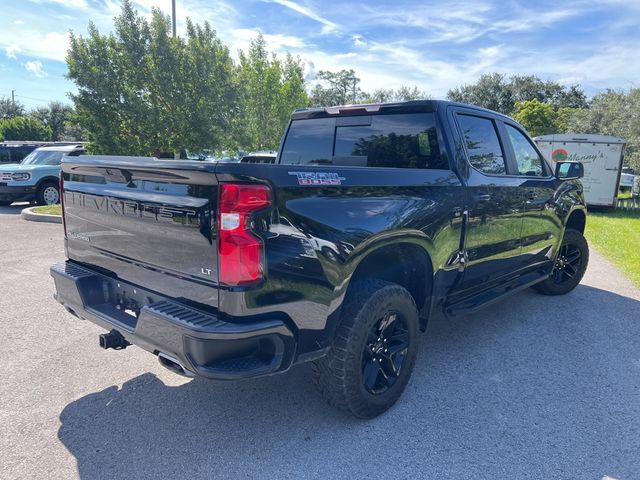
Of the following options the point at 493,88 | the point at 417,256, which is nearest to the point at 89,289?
the point at 417,256

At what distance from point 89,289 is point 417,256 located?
2.26 m

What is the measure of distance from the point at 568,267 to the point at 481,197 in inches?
114

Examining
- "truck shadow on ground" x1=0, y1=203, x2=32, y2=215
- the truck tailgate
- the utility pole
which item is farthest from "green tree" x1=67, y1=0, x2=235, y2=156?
the truck tailgate

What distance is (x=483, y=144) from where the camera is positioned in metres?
4.05

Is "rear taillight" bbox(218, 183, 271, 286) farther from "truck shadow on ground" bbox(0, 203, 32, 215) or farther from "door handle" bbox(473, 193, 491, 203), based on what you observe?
"truck shadow on ground" bbox(0, 203, 32, 215)

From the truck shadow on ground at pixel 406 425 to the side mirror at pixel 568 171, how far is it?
76.2 inches

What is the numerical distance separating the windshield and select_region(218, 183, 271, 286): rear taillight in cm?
1417

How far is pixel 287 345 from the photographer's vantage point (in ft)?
7.89

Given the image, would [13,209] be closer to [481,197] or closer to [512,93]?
[481,197]

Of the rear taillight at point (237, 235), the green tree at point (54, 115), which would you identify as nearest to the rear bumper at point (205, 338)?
the rear taillight at point (237, 235)

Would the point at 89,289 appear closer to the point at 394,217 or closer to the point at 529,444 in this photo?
the point at 394,217

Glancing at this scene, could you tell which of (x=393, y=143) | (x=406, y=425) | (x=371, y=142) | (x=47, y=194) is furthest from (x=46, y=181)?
(x=406, y=425)

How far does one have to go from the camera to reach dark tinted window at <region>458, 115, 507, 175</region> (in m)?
3.84

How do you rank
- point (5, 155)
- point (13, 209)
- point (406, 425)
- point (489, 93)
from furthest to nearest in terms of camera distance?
point (489, 93), point (5, 155), point (13, 209), point (406, 425)
